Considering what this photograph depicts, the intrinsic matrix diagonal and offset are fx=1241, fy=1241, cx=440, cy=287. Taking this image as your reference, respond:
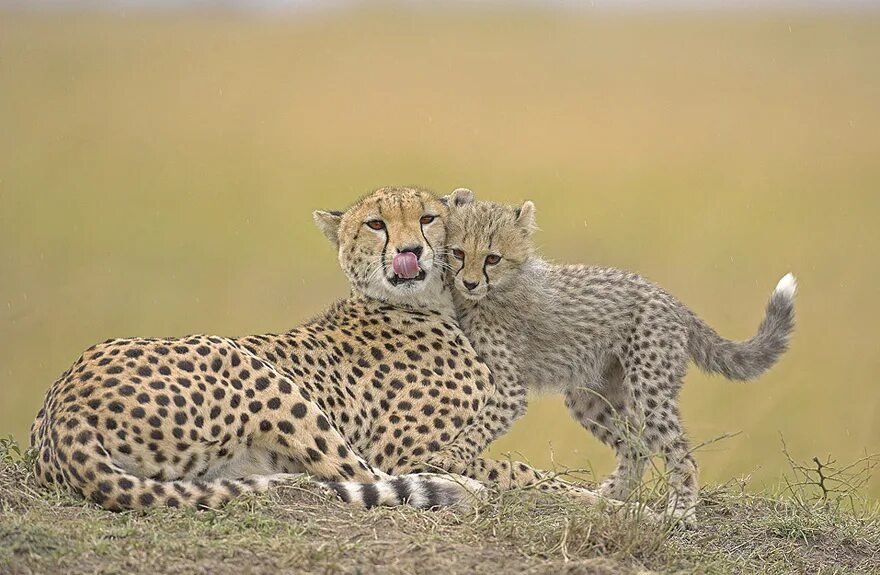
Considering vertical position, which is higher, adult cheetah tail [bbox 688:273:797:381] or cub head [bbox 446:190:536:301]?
adult cheetah tail [bbox 688:273:797:381]

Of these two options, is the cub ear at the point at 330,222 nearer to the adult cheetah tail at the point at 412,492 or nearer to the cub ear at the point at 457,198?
the cub ear at the point at 457,198

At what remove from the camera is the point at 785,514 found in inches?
200

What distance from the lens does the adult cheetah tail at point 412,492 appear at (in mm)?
4012

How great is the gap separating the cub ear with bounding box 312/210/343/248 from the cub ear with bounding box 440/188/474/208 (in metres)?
0.44

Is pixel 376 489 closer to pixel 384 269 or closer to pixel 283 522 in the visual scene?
pixel 283 522

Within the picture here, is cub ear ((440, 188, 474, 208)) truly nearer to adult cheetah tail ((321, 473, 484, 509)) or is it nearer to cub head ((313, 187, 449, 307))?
cub head ((313, 187, 449, 307))

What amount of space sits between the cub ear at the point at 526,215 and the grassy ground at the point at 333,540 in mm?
1319

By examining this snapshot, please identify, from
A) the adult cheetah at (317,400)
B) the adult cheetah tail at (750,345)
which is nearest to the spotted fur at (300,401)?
the adult cheetah at (317,400)

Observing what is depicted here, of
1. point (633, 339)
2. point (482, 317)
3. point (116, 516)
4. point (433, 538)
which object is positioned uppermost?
point (633, 339)

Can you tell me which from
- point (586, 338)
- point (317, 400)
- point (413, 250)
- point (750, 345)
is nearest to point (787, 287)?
point (750, 345)

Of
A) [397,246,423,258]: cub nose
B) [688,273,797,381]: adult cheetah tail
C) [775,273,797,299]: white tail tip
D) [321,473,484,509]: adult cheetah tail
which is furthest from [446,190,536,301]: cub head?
[775,273,797,299]: white tail tip

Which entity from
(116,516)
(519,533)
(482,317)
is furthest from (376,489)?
(482,317)

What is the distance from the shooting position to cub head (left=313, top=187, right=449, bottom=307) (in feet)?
15.8

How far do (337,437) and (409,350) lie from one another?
731mm
